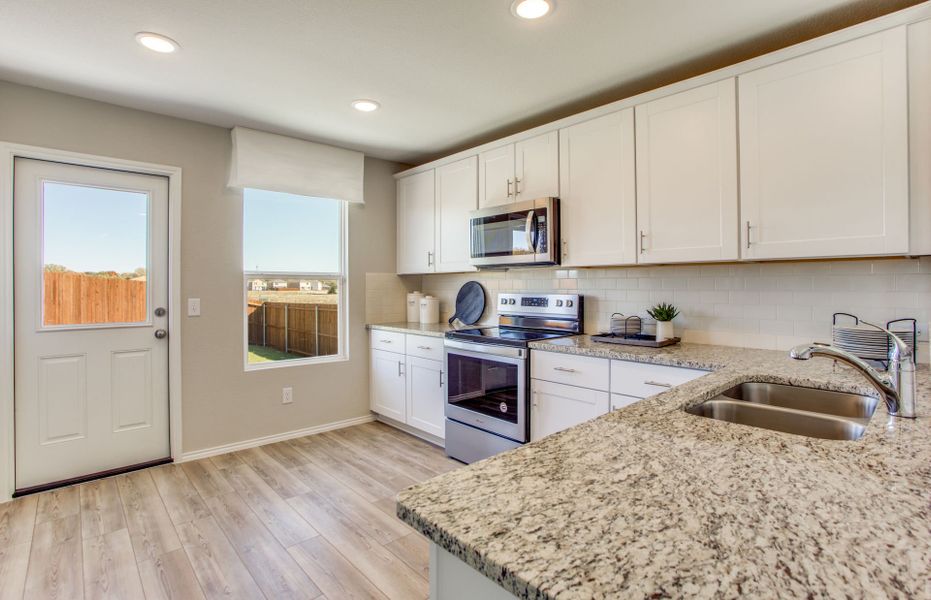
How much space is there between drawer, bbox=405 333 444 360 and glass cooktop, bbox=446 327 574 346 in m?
0.19

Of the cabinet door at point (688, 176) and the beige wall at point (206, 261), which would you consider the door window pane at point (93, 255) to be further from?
the cabinet door at point (688, 176)

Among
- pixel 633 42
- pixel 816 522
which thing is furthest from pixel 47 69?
pixel 816 522

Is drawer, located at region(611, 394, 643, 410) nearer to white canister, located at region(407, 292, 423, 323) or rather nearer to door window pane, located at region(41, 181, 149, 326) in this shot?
white canister, located at region(407, 292, 423, 323)

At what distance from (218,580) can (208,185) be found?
8.12ft

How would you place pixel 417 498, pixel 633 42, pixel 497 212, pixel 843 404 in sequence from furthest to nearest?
pixel 497 212 < pixel 633 42 < pixel 843 404 < pixel 417 498

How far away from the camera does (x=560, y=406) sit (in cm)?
251

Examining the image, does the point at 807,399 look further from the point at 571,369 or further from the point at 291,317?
the point at 291,317

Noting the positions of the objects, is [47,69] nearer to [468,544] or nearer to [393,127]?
[393,127]

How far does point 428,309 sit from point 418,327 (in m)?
0.27

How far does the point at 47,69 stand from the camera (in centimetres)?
238

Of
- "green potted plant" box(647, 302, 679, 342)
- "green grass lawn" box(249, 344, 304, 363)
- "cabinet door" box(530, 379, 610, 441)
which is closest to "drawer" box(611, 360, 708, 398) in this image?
"cabinet door" box(530, 379, 610, 441)

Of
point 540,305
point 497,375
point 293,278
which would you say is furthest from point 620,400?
point 293,278

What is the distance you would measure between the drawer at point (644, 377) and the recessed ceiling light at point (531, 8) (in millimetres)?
1594

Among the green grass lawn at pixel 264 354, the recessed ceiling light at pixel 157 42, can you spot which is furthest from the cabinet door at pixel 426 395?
the recessed ceiling light at pixel 157 42
